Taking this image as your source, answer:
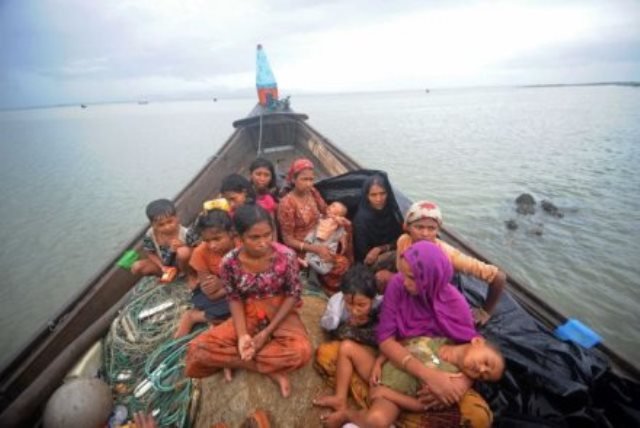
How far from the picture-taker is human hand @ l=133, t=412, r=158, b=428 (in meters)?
1.98

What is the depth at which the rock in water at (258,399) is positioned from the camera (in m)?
1.95

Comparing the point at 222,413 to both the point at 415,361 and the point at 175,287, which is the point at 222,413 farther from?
the point at 175,287

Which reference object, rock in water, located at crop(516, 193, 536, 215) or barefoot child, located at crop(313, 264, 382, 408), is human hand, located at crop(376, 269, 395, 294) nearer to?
barefoot child, located at crop(313, 264, 382, 408)

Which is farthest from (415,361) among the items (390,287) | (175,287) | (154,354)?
(175,287)

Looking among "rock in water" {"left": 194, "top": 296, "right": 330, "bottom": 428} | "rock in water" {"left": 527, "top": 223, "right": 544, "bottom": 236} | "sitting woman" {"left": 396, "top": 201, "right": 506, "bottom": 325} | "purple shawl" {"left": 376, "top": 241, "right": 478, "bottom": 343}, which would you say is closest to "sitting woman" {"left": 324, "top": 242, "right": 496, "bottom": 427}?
"purple shawl" {"left": 376, "top": 241, "right": 478, "bottom": 343}

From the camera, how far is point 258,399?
201cm

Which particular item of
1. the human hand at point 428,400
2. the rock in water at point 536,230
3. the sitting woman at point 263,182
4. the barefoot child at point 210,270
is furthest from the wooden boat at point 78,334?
the rock in water at point 536,230

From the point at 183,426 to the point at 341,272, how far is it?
64.0 inches

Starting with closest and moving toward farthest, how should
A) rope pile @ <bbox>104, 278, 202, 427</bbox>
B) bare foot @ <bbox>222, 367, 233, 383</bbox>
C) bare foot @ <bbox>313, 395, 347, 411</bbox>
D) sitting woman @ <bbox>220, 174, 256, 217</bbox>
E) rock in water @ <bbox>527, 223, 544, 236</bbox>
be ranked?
bare foot @ <bbox>313, 395, 347, 411</bbox> → bare foot @ <bbox>222, 367, 233, 383</bbox> → rope pile @ <bbox>104, 278, 202, 427</bbox> → sitting woman @ <bbox>220, 174, 256, 217</bbox> → rock in water @ <bbox>527, 223, 544, 236</bbox>

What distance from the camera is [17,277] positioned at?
6.81 m

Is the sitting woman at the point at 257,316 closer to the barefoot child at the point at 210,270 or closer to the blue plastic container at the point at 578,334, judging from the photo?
the barefoot child at the point at 210,270

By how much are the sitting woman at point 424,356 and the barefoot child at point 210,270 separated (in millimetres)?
1104

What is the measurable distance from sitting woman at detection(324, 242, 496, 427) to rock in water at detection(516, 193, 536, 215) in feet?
25.9

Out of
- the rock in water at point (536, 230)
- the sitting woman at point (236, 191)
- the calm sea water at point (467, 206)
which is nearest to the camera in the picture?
the sitting woman at point (236, 191)
